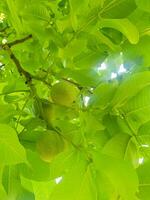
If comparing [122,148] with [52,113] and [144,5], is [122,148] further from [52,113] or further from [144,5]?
[144,5]

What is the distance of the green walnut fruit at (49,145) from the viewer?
4.07 feet

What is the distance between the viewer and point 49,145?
1229 mm

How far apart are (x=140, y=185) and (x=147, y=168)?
0.05 m

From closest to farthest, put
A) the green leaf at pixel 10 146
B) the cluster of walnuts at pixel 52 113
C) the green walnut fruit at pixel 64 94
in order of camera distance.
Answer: the green leaf at pixel 10 146 → the cluster of walnuts at pixel 52 113 → the green walnut fruit at pixel 64 94

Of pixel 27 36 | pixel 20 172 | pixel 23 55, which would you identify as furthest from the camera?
pixel 23 55

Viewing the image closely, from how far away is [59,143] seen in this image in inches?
49.9

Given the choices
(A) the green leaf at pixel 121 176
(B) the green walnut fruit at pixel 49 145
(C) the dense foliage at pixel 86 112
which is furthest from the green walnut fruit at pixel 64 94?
(A) the green leaf at pixel 121 176

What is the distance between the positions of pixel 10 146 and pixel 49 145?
0.41 feet

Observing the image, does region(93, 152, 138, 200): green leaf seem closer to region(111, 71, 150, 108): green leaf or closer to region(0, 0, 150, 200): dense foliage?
region(0, 0, 150, 200): dense foliage

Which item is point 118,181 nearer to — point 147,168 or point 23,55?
point 147,168

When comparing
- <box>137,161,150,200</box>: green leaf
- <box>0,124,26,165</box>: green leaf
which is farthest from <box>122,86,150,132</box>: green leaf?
<box>0,124,26,165</box>: green leaf

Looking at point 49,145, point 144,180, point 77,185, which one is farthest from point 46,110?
point 144,180

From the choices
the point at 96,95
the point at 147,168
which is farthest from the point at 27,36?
the point at 147,168

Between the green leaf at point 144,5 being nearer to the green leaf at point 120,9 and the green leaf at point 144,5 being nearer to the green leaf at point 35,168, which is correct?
the green leaf at point 120,9
